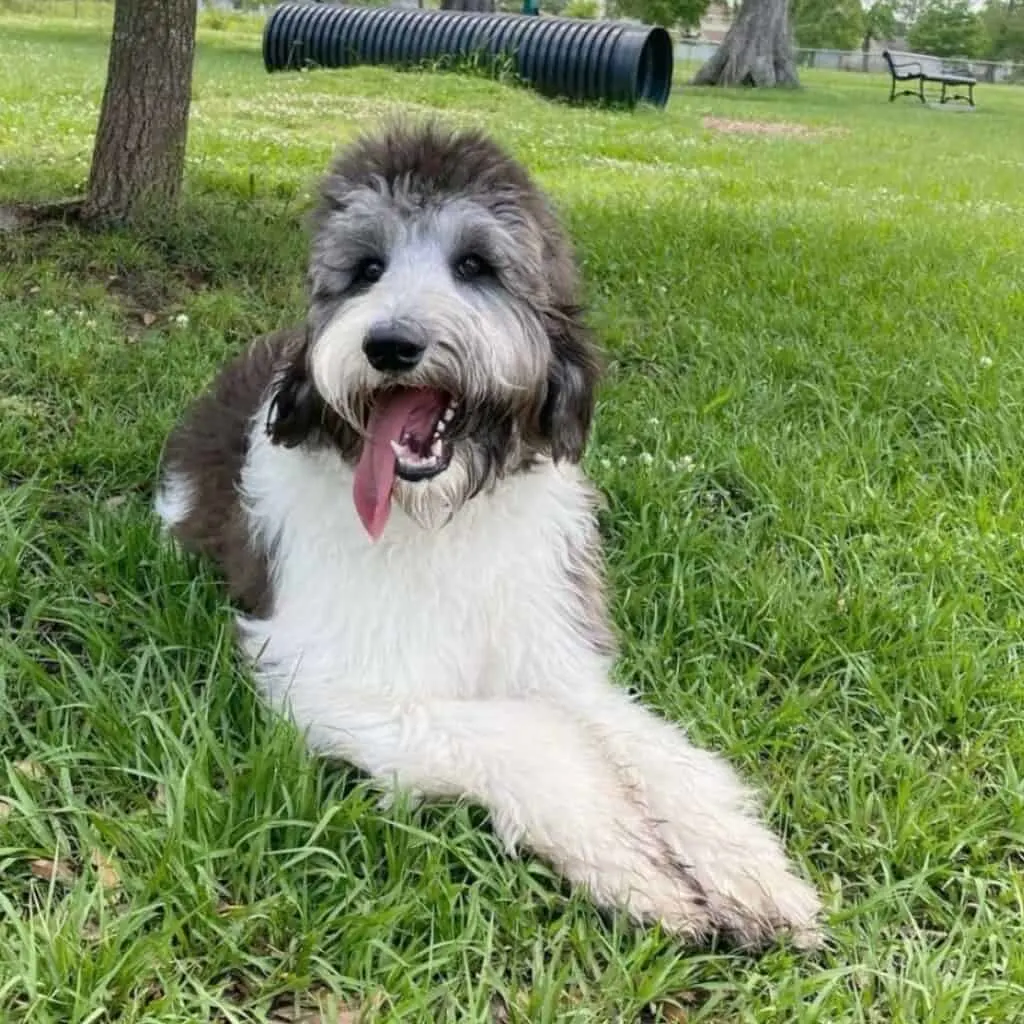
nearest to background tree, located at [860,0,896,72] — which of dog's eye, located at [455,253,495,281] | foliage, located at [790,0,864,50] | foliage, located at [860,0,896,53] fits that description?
foliage, located at [860,0,896,53]

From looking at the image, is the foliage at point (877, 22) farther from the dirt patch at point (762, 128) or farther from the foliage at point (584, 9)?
the dirt patch at point (762, 128)

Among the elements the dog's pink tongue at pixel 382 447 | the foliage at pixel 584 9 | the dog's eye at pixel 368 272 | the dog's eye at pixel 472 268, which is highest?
the foliage at pixel 584 9

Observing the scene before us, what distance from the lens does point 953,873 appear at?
8.35 feet

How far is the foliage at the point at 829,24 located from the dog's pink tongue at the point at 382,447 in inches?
2652

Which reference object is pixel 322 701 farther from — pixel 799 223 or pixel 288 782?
pixel 799 223

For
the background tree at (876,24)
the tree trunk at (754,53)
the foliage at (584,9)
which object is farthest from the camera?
the background tree at (876,24)

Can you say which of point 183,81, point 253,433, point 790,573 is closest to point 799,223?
point 183,81

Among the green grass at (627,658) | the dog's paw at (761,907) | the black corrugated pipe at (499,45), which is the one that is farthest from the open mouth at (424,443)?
the black corrugated pipe at (499,45)

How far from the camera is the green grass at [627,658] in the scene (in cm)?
220

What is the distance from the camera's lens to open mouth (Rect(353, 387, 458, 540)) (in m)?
2.69

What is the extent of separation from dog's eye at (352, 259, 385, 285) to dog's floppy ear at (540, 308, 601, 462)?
0.40 m

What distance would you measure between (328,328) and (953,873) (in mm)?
1763

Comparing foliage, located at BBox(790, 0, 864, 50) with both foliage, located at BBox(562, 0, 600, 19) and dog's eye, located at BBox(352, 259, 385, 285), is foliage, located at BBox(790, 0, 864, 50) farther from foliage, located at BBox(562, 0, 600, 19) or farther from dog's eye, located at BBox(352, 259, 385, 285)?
dog's eye, located at BBox(352, 259, 385, 285)

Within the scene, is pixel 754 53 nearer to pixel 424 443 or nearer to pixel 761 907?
pixel 424 443
